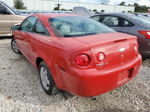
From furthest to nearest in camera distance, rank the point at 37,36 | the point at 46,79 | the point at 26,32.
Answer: the point at 26,32, the point at 37,36, the point at 46,79

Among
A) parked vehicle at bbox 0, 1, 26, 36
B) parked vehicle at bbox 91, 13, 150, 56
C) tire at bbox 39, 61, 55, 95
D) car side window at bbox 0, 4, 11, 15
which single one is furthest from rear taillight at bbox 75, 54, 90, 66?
car side window at bbox 0, 4, 11, 15

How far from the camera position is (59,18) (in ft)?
9.47

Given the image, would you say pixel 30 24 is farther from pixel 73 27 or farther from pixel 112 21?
pixel 112 21

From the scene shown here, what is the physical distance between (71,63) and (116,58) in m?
0.65

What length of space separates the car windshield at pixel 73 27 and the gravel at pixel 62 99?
102cm

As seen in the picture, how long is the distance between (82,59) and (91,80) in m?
0.29

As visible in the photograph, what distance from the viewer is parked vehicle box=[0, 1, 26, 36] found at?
6.43 meters

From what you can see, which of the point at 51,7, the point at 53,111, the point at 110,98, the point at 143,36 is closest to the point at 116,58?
the point at 110,98

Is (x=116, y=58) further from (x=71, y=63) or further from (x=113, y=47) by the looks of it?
(x=71, y=63)

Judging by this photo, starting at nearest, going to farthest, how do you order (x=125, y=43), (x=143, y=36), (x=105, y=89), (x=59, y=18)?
(x=105, y=89), (x=125, y=43), (x=59, y=18), (x=143, y=36)

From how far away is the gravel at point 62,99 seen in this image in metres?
2.37

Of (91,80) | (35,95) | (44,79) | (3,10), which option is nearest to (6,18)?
(3,10)

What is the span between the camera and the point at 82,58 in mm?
1917

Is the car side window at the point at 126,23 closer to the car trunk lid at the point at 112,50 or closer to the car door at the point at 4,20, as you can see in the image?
the car trunk lid at the point at 112,50
